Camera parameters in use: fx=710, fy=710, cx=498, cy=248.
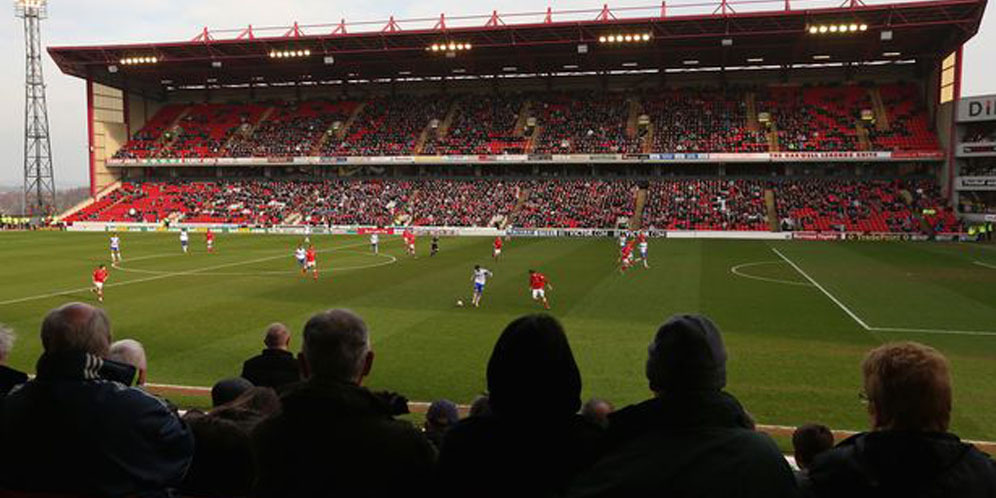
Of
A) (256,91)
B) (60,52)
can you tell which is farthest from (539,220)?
(60,52)

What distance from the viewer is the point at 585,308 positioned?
22.1m

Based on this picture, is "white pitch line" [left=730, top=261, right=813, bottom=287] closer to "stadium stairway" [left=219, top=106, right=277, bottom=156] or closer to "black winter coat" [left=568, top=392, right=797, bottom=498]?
"black winter coat" [left=568, top=392, right=797, bottom=498]

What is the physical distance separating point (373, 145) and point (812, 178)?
4018cm

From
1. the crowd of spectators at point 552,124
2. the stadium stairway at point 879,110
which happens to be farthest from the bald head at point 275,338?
the stadium stairway at point 879,110

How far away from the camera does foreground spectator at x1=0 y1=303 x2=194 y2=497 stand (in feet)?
12.0

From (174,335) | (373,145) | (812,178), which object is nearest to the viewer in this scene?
(174,335)

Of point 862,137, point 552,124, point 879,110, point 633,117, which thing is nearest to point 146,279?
point 552,124

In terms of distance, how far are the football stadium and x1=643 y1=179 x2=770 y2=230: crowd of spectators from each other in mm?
328

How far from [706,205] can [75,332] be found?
57.7 metres

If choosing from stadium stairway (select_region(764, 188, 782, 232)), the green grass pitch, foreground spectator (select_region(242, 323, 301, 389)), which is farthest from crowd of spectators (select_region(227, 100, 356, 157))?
foreground spectator (select_region(242, 323, 301, 389))

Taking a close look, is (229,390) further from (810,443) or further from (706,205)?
(706,205)

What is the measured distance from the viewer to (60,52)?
6325 centimetres

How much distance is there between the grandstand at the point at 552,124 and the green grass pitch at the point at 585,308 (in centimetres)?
1855

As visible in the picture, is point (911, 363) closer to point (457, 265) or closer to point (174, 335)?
point (174, 335)
